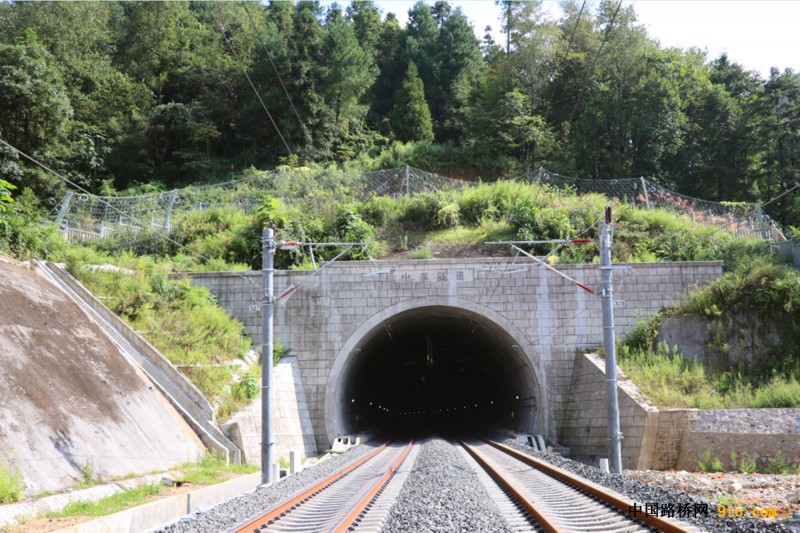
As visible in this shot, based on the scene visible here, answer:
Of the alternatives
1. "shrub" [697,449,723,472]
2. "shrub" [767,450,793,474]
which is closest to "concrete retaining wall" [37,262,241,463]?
"shrub" [697,449,723,472]

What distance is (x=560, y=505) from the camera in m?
8.53

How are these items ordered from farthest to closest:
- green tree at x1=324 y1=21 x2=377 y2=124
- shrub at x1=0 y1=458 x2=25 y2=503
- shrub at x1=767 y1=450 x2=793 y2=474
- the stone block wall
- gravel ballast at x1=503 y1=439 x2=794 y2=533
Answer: green tree at x1=324 y1=21 x2=377 y2=124
the stone block wall
shrub at x1=767 y1=450 x2=793 y2=474
shrub at x1=0 y1=458 x2=25 y2=503
gravel ballast at x1=503 y1=439 x2=794 y2=533

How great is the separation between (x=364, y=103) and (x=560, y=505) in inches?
1865

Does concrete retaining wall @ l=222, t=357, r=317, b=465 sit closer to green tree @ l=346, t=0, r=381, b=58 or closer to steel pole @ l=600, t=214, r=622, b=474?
steel pole @ l=600, t=214, r=622, b=474

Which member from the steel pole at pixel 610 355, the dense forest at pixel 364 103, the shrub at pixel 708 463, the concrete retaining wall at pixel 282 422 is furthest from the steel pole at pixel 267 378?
the dense forest at pixel 364 103

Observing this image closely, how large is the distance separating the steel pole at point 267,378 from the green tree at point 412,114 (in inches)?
1369

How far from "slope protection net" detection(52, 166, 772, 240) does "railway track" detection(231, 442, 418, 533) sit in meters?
13.3

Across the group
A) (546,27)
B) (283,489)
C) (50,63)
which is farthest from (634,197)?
(50,63)

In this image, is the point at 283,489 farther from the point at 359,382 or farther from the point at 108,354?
the point at 359,382

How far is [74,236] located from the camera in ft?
73.1

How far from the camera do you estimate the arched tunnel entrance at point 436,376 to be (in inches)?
836

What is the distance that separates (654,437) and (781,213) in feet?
78.4

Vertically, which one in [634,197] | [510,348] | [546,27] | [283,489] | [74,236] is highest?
[546,27]

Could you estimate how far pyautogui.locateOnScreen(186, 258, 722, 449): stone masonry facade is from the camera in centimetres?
1969
